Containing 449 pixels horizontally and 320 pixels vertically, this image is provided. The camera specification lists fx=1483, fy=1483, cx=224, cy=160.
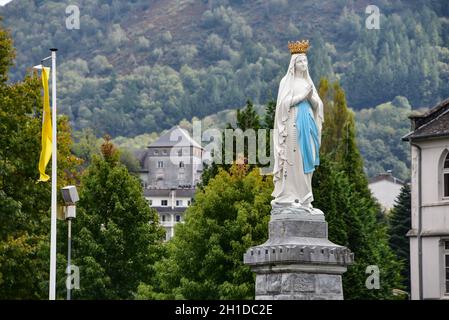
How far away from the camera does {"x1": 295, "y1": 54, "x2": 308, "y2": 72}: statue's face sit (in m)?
30.0

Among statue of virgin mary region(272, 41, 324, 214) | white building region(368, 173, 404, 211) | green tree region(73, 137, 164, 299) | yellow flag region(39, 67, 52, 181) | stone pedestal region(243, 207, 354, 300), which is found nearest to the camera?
stone pedestal region(243, 207, 354, 300)

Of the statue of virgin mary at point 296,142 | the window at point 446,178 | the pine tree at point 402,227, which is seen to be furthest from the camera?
the pine tree at point 402,227

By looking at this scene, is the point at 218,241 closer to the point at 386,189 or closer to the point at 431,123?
the point at 431,123

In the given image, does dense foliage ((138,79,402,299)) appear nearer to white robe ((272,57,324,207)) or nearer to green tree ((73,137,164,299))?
green tree ((73,137,164,299))

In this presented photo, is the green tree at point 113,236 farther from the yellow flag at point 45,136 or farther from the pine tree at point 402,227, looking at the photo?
the pine tree at point 402,227

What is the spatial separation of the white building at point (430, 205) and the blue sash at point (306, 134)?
33.7m

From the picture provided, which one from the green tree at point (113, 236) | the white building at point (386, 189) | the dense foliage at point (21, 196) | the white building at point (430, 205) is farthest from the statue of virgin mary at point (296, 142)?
the white building at point (386, 189)

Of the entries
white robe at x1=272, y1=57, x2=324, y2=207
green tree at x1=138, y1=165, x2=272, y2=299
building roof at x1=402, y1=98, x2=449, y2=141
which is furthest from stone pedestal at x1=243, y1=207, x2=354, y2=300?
building roof at x1=402, y1=98, x2=449, y2=141

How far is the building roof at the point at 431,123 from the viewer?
65.1 metres

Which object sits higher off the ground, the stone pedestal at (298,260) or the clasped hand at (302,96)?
the clasped hand at (302,96)

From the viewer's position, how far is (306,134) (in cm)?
2978

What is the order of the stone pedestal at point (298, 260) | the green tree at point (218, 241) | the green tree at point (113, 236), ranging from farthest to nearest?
the green tree at point (113, 236) → the green tree at point (218, 241) → the stone pedestal at point (298, 260)

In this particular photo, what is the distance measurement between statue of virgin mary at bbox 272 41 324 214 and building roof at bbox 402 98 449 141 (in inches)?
1388
